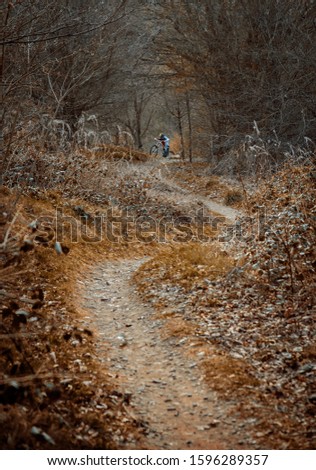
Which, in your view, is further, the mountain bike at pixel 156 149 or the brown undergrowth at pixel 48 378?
the mountain bike at pixel 156 149

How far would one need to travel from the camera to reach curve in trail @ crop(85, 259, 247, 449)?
4.32 meters

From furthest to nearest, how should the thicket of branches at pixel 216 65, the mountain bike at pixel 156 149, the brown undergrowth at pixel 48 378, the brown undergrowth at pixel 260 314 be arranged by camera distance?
the mountain bike at pixel 156 149 < the thicket of branches at pixel 216 65 < the brown undergrowth at pixel 260 314 < the brown undergrowth at pixel 48 378

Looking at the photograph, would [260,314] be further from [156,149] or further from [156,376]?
[156,149]

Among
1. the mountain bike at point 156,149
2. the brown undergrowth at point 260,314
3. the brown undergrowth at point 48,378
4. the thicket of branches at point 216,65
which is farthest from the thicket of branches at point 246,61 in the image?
the brown undergrowth at point 48,378

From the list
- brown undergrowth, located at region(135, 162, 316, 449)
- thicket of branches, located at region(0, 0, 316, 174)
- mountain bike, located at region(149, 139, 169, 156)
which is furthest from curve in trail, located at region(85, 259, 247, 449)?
mountain bike, located at region(149, 139, 169, 156)

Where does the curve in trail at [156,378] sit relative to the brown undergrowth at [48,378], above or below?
below

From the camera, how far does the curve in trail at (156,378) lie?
432 cm

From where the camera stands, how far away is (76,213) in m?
10.6

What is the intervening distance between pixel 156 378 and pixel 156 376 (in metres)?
0.04

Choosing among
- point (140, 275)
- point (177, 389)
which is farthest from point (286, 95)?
point (177, 389)

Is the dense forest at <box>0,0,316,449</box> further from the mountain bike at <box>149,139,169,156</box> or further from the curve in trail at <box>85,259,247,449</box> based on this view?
the mountain bike at <box>149,139,169,156</box>

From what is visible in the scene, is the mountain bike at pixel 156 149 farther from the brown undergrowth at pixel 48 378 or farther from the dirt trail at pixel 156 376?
the brown undergrowth at pixel 48 378

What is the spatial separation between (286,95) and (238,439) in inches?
581
